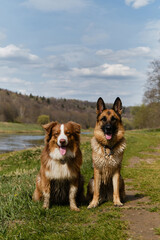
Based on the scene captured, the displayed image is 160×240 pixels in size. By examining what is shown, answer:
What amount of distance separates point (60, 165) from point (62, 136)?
635 mm

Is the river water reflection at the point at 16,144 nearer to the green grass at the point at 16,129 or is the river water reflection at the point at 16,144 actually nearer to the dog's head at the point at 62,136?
the dog's head at the point at 62,136

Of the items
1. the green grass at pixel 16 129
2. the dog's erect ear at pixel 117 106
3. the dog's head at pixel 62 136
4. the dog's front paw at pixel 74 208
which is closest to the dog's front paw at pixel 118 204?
the dog's front paw at pixel 74 208

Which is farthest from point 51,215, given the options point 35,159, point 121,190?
point 35,159

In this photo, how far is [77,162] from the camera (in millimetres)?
5148

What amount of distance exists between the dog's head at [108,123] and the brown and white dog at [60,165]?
0.62 m

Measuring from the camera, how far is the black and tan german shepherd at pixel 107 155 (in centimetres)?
533

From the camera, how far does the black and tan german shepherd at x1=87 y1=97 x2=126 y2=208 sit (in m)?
5.33

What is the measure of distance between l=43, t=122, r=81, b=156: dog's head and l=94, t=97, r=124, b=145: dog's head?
2.11 feet

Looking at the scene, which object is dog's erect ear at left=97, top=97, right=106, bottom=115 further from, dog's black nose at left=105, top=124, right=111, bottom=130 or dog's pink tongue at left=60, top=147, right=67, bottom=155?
dog's pink tongue at left=60, top=147, right=67, bottom=155

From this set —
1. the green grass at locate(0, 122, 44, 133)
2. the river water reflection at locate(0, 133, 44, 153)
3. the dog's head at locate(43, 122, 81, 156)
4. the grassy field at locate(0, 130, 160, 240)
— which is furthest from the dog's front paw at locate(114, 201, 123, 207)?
the green grass at locate(0, 122, 44, 133)

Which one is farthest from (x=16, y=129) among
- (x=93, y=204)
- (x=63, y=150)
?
(x=63, y=150)

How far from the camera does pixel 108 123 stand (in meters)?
5.28

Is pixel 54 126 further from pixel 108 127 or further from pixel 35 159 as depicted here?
pixel 35 159

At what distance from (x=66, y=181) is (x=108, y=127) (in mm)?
1389
